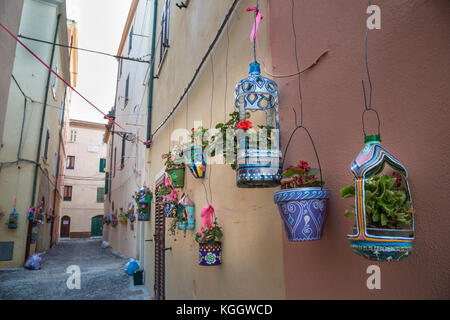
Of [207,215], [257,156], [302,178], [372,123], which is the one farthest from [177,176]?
[372,123]

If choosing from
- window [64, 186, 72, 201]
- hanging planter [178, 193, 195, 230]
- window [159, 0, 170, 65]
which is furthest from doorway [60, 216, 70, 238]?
hanging planter [178, 193, 195, 230]

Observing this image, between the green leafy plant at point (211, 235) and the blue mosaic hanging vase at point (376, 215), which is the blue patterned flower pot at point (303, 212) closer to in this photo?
the blue mosaic hanging vase at point (376, 215)

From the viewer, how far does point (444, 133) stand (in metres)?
1.21

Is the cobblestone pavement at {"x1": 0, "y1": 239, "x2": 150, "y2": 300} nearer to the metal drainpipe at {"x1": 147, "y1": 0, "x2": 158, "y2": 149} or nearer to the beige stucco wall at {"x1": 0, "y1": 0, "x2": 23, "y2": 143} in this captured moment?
the metal drainpipe at {"x1": 147, "y1": 0, "x2": 158, "y2": 149}

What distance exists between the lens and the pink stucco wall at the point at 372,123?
1.23m

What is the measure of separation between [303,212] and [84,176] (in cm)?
3120

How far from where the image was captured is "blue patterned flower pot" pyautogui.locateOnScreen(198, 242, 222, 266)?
3075mm

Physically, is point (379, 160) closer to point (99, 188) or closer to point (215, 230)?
point (215, 230)

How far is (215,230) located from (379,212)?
7.21ft

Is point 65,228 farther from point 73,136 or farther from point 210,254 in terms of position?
point 210,254

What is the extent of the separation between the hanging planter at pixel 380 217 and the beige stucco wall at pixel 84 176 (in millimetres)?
31186

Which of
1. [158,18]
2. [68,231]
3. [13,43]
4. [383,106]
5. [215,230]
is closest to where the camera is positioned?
[383,106]

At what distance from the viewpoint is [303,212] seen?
1605 mm

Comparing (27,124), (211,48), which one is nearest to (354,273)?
(211,48)
